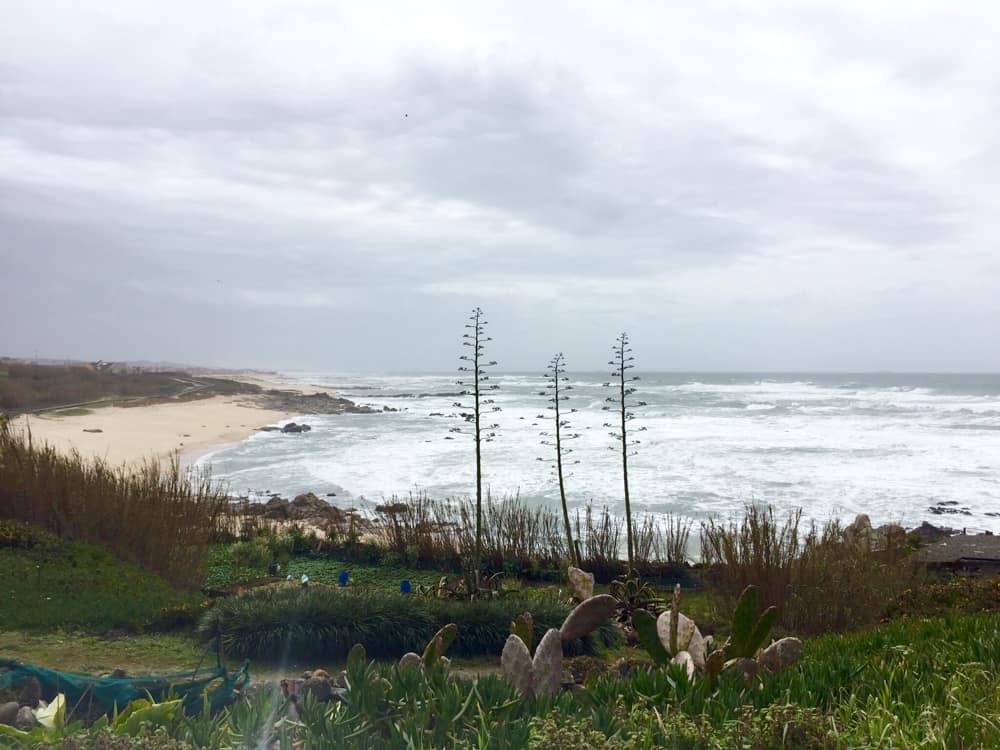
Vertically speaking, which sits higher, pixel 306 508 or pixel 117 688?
pixel 117 688

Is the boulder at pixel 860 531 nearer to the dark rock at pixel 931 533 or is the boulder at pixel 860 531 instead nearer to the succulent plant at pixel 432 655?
the dark rock at pixel 931 533

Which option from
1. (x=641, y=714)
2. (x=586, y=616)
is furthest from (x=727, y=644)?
(x=641, y=714)

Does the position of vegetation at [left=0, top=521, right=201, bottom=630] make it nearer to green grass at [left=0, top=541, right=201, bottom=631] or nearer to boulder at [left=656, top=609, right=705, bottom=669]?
green grass at [left=0, top=541, right=201, bottom=631]

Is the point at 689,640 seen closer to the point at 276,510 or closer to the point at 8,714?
the point at 8,714

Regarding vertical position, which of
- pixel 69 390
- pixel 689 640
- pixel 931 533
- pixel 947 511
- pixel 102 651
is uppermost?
pixel 69 390

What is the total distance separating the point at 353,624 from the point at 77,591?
10.6 feet

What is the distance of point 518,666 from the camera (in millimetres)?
3730

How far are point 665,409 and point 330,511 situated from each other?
37.4 metres

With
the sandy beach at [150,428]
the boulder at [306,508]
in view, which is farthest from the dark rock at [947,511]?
the sandy beach at [150,428]

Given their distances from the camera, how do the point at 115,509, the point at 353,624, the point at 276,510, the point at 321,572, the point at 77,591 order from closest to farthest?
the point at 353,624
the point at 77,591
the point at 115,509
the point at 321,572
the point at 276,510

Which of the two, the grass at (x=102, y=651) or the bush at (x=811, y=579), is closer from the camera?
the grass at (x=102, y=651)

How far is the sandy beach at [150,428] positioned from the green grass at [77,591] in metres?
9.83

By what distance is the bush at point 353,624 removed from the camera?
21.6 ft

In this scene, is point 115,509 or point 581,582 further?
point 115,509
